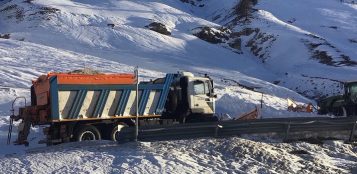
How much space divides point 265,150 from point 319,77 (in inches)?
1554

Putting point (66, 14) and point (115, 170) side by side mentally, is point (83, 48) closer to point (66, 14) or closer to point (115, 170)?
point (66, 14)

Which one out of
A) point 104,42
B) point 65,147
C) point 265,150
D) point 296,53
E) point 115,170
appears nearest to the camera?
point 115,170

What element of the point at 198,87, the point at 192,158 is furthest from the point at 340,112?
the point at 192,158

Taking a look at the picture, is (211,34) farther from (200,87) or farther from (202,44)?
(200,87)

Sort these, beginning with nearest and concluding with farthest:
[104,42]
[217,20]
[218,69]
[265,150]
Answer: [265,150]
[218,69]
[104,42]
[217,20]

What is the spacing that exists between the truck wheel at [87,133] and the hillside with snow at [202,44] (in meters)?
1.84

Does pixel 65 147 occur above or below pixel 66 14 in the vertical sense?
below

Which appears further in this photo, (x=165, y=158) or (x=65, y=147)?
(x=65, y=147)

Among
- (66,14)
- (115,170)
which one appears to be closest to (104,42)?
(66,14)

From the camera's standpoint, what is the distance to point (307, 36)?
6419cm

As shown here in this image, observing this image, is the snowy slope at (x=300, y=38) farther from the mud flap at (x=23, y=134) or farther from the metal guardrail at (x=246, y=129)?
the mud flap at (x=23, y=134)

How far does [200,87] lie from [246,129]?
6.36 meters

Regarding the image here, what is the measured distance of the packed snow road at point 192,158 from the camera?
1211 cm

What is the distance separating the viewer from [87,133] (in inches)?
742
